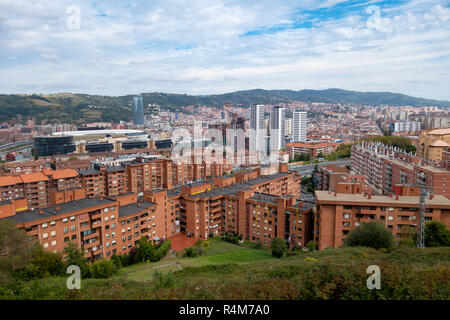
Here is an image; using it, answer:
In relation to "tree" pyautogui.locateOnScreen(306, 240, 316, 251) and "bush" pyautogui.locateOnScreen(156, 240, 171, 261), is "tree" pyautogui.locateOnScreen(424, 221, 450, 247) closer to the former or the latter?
"tree" pyautogui.locateOnScreen(306, 240, 316, 251)

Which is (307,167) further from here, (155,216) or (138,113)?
(138,113)

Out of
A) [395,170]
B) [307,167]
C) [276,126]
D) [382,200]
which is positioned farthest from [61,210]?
[276,126]

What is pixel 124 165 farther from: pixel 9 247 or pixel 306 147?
pixel 306 147

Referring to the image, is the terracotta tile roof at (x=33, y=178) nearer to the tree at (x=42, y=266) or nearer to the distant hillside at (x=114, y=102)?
the tree at (x=42, y=266)

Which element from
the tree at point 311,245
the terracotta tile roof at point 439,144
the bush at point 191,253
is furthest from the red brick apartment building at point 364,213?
the terracotta tile roof at point 439,144

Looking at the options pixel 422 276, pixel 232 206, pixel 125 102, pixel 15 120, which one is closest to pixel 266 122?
pixel 232 206
